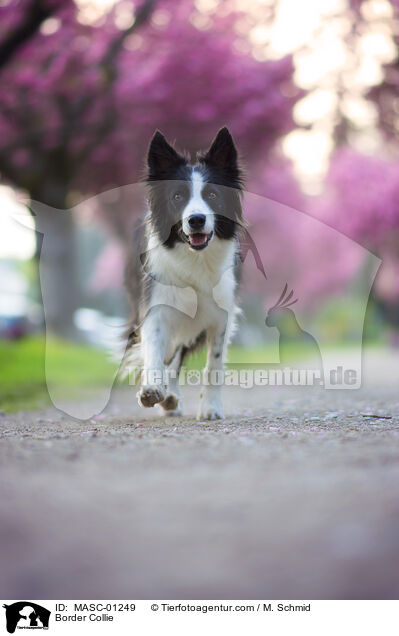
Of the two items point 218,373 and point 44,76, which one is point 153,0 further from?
point 218,373

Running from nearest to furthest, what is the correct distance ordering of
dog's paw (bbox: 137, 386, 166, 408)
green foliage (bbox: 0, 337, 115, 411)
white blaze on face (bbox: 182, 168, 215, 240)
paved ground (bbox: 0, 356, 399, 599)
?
paved ground (bbox: 0, 356, 399, 599)
dog's paw (bbox: 137, 386, 166, 408)
white blaze on face (bbox: 182, 168, 215, 240)
green foliage (bbox: 0, 337, 115, 411)

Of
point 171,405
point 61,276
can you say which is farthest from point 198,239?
point 61,276

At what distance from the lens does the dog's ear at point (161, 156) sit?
213 inches

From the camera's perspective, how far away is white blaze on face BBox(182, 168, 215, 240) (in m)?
Answer: 5.08

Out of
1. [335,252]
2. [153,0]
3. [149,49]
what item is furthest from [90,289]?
[153,0]

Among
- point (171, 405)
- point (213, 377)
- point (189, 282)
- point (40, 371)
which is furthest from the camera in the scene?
point (40, 371)

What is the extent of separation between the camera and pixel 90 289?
1510 inches

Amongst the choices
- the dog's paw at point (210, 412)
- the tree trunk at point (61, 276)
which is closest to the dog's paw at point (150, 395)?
the dog's paw at point (210, 412)

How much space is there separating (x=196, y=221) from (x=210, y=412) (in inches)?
58.5

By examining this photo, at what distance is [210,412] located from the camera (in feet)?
18.1
